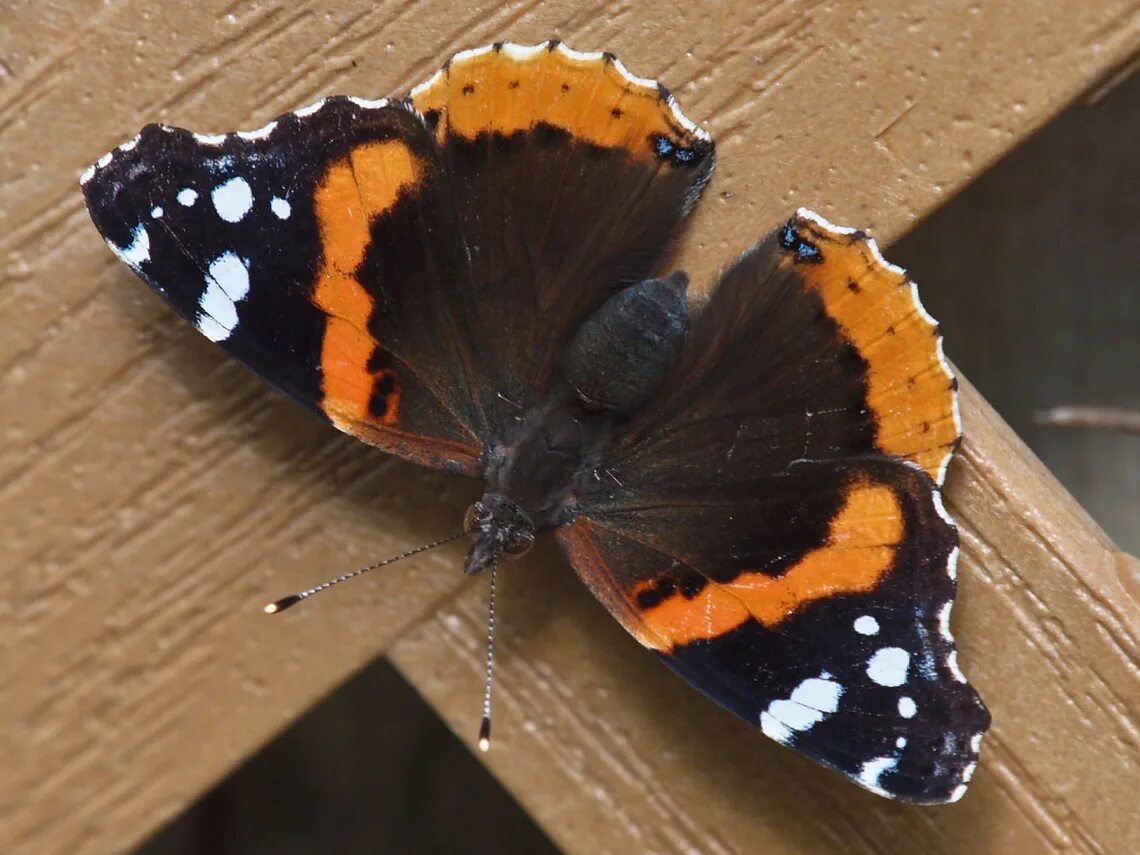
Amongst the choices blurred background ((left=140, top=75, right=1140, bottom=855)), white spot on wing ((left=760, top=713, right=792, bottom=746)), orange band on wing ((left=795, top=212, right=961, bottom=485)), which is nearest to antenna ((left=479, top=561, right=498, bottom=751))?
white spot on wing ((left=760, top=713, right=792, bottom=746))

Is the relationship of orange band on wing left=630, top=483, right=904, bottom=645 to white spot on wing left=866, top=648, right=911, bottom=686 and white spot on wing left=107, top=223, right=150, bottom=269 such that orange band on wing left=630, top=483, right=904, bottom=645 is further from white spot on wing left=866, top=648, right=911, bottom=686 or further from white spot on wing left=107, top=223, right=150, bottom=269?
white spot on wing left=107, top=223, right=150, bottom=269

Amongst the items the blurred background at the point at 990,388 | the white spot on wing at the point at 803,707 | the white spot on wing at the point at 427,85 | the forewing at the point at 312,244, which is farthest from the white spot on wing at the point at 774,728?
the blurred background at the point at 990,388

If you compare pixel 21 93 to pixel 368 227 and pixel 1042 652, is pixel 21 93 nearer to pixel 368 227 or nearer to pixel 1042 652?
pixel 368 227

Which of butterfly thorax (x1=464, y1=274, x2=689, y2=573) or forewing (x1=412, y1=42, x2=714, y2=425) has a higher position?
forewing (x1=412, y1=42, x2=714, y2=425)

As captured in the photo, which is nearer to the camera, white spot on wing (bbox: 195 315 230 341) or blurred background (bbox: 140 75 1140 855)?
white spot on wing (bbox: 195 315 230 341)

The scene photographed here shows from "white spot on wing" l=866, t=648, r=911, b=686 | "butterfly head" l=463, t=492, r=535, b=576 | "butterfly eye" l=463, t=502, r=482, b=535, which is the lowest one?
"white spot on wing" l=866, t=648, r=911, b=686

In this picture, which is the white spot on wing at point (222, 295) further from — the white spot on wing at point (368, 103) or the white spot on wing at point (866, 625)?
the white spot on wing at point (866, 625)

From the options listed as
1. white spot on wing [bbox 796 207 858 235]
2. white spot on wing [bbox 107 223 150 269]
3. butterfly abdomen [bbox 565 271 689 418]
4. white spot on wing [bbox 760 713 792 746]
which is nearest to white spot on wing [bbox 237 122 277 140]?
white spot on wing [bbox 107 223 150 269]
